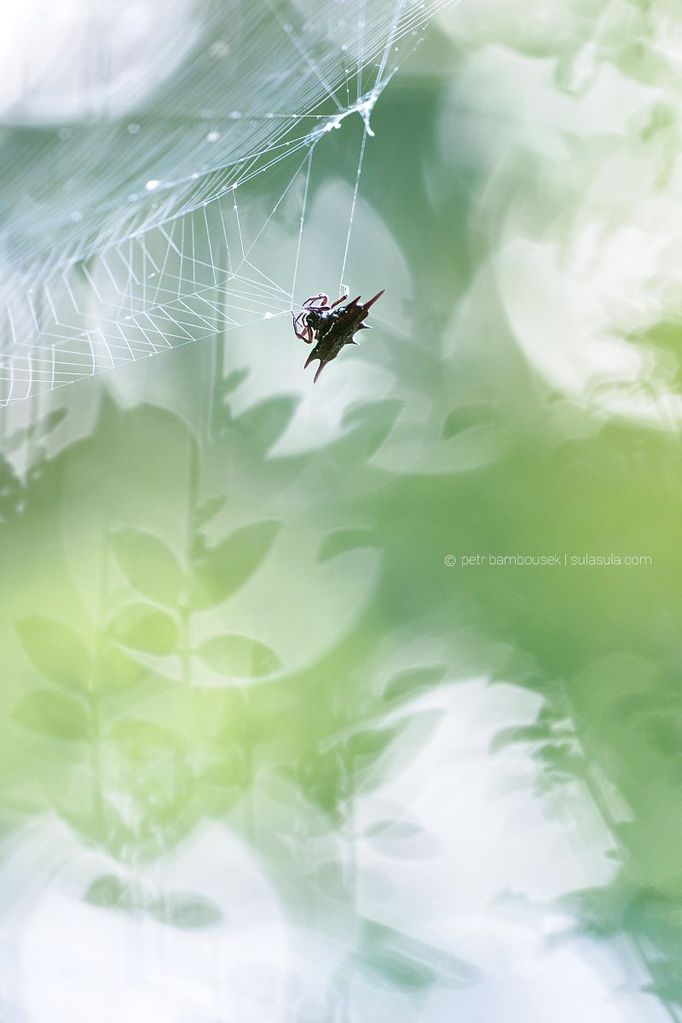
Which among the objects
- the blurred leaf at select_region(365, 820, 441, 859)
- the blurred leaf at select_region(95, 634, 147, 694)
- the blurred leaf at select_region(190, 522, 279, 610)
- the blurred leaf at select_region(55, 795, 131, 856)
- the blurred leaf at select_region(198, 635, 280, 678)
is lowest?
the blurred leaf at select_region(365, 820, 441, 859)

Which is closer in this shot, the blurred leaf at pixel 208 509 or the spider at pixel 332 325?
the spider at pixel 332 325

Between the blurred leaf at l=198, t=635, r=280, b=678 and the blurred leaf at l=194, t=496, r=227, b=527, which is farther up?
the blurred leaf at l=194, t=496, r=227, b=527

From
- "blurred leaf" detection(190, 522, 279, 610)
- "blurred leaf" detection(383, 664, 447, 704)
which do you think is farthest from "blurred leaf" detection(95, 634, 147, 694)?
"blurred leaf" detection(383, 664, 447, 704)

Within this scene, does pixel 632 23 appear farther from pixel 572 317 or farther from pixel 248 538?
pixel 248 538

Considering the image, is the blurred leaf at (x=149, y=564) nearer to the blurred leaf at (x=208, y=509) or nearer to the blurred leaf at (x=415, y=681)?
the blurred leaf at (x=208, y=509)

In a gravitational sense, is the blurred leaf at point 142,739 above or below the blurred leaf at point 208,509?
below

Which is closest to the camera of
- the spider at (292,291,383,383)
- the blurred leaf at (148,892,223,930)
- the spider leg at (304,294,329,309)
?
the spider at (292,291,383,383)

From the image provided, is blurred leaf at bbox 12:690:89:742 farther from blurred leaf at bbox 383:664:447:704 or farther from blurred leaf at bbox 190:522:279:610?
blurred leaf at bbox 383:664:447:704

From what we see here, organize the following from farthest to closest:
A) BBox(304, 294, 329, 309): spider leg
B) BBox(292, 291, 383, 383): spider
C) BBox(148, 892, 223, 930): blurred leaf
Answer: BBox(148, 892, 223, 930): blurred leaf → BBox(304, 294, 329, 309): spider leg → BBox(292, 291, 383, 383): spider

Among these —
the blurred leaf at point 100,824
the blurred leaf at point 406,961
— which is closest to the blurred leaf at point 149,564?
the blurred leaf at point 100,824
